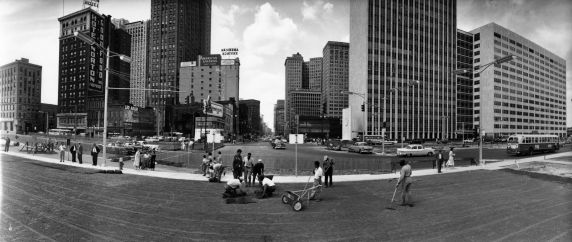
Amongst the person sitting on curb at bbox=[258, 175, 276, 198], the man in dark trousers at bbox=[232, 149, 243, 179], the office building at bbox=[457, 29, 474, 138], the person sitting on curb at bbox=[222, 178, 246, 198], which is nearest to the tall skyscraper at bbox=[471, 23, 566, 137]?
the office building at bbox=[457, 29, 474, 138]

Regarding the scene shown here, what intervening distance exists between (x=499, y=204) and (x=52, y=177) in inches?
902

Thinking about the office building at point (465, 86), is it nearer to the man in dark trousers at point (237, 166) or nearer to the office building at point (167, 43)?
the man in dark trousers at point (237, 166)

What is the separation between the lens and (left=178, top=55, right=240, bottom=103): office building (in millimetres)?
155125

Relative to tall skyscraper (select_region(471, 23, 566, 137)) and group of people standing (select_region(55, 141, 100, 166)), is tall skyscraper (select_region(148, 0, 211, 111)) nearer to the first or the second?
group of people standing (select_region(55, 141, 100, 166))

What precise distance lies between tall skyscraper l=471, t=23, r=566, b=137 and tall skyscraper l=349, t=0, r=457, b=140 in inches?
724

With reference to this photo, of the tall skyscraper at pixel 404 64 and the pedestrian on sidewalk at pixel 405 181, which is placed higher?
the tall skyscraper at pixel 404 64

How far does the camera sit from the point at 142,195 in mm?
12188

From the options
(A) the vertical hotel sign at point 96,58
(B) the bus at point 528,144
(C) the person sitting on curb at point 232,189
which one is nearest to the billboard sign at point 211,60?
(A) the vertical hotel sign at point 96,58

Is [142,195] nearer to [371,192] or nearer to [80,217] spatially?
[80,217]

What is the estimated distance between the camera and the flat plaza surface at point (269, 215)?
7.54 m

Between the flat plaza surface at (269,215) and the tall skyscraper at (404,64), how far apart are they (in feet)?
283

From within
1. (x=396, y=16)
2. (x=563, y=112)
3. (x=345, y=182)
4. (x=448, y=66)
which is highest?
(x=396, y=16)

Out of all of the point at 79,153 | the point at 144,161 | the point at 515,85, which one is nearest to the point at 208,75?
the point at 79,153

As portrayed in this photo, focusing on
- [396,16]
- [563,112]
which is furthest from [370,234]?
[563,112]
